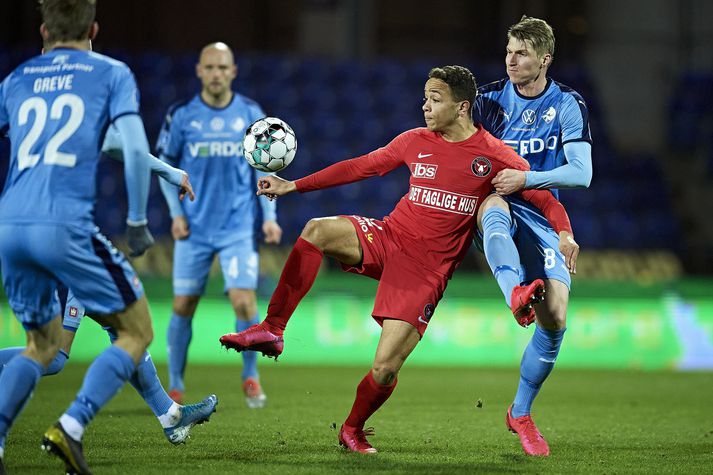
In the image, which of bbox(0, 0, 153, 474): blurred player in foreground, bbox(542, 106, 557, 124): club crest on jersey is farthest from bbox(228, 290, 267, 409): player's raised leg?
bbox(0, 0, 153, 474): blurred player in foreground

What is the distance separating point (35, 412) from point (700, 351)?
22.9 ft

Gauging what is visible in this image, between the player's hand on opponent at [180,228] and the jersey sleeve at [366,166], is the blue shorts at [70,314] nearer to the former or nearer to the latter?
the jersey sleeve at [366,166]

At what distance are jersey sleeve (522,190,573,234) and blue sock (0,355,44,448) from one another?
2702mm

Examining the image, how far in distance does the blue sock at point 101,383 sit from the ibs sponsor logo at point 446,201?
1849 millimetres

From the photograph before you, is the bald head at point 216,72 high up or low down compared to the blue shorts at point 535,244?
up

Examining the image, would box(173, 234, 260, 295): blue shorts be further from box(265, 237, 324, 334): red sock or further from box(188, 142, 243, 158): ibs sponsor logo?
box(265, 237, 324, 334): red sock

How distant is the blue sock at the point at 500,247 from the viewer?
5.16 meters

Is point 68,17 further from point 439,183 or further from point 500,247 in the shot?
point 500,247

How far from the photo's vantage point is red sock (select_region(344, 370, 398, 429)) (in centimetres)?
527

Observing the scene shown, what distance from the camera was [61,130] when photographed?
4.14m

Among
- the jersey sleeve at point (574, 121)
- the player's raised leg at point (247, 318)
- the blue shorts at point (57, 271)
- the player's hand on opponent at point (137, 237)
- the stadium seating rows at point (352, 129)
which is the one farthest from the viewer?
the stadium seating rows at point (352, 129)

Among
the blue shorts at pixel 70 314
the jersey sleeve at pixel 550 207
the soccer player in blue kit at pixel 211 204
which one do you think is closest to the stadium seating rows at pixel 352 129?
the soccer player in blue kit at pixel 211 204

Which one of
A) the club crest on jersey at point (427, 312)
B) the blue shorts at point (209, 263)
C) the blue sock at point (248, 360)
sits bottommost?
the blue sock at point (248, 360)

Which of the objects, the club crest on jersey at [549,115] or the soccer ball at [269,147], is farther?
the club crest on jersey at [549,115]
